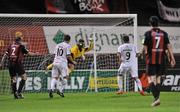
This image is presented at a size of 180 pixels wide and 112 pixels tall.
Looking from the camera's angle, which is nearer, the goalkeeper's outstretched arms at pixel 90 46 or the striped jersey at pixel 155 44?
the striped jersey at pixel 155 44

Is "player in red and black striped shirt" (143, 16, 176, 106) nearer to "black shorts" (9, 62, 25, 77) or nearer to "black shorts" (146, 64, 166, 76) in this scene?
"black shorts" (146, 64, 166, 76)

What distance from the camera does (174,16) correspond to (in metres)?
32.4

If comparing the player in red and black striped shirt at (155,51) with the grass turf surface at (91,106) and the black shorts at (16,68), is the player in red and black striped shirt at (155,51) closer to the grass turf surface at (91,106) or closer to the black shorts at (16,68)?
the grass turf surface at (91,106)

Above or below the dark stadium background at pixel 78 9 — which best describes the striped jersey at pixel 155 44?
below

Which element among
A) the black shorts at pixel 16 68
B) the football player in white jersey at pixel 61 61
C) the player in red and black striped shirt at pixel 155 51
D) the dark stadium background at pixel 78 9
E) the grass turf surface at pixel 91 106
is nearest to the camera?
the grass turf surface at pixel 91 106

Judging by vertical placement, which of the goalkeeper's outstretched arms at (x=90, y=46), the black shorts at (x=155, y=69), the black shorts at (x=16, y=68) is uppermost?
the goalkeeper's outstretched arms at (x=90, y=46)

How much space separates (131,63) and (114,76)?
3.65 m

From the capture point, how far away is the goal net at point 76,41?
2673cm

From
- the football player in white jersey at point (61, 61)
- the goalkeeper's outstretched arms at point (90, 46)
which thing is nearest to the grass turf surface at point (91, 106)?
the football player in white jersey at point (61, 61)

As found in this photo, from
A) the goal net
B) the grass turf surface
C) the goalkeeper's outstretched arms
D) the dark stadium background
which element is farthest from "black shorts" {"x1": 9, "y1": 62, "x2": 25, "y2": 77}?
the dark stadium background

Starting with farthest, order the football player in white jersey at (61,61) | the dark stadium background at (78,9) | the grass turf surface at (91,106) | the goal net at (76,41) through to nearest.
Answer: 1. the dark stadium background at (78,9)
2. the goal net at (76,41)
3. the football player in white jersey at (61,61)
4. the grass turf surface at (91,106)

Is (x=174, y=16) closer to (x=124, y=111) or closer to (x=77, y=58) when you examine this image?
(x=77, y=58)

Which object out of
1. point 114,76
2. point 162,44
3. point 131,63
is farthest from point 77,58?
point 162,44

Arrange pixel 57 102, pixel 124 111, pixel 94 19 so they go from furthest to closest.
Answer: pixel 94 19, pixel 57 102, pixel 124 111
